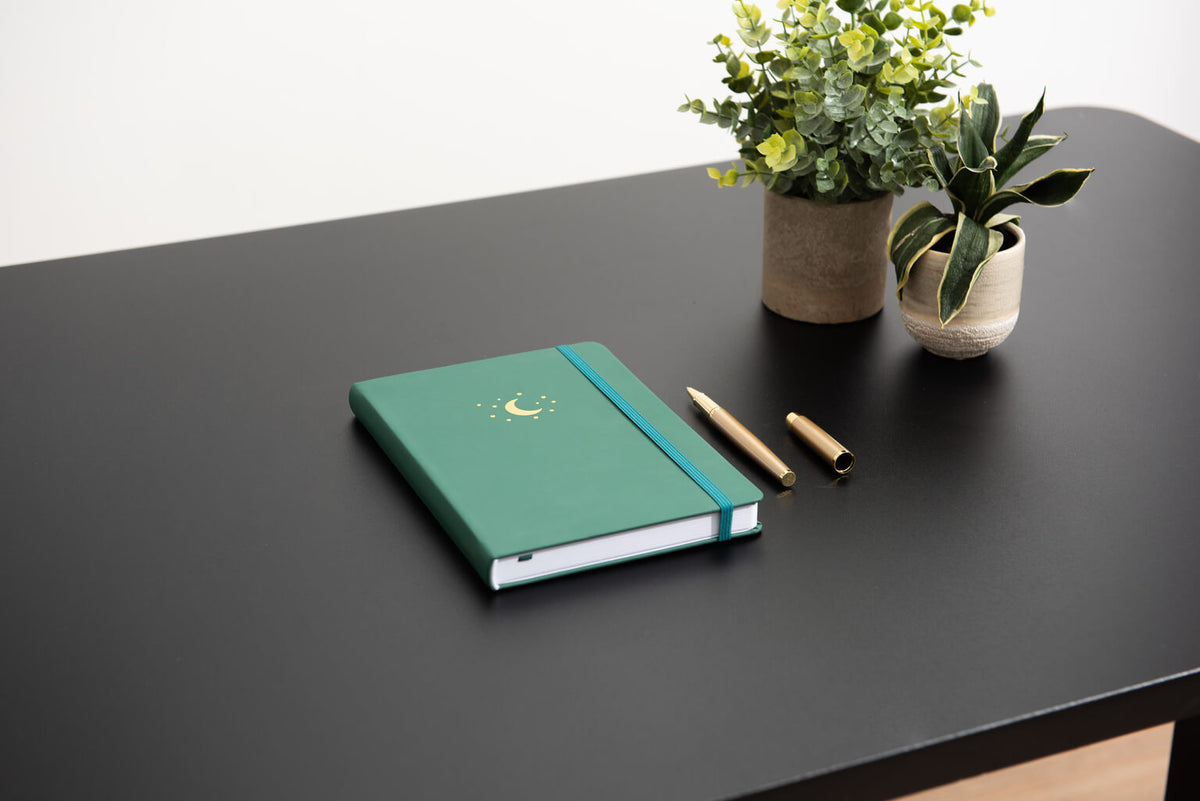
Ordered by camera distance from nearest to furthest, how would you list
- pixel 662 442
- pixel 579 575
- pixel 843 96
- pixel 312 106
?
pixel 579 575
pixel 662 442
pixel 843 96
pixel 312 106

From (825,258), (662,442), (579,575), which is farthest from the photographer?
(825,258)

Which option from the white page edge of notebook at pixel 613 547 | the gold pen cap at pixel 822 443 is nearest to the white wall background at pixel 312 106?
the gold pen cap at pixel 822 443

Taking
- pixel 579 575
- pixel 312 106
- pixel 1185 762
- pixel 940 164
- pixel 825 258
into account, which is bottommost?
pixel 1185 762

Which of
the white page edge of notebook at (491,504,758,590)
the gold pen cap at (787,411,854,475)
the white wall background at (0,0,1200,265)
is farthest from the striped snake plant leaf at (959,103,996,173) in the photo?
the white wall background at (0,0,1200,265)

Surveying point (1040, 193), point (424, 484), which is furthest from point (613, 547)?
point (1040, 193)

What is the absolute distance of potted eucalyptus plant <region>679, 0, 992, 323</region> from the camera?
1.17 metres

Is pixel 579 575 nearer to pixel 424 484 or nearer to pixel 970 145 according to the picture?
pixel 424 484

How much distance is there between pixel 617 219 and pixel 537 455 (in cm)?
63

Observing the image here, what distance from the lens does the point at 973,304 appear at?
1.20 metres

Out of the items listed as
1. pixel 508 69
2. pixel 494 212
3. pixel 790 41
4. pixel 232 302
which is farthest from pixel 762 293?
pixel 508 69

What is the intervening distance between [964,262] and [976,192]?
0.07 metres

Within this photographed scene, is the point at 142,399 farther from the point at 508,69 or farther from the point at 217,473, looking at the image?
the point at 508,69

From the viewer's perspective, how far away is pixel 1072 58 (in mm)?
3689

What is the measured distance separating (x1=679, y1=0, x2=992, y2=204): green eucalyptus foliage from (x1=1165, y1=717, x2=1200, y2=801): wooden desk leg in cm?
58
